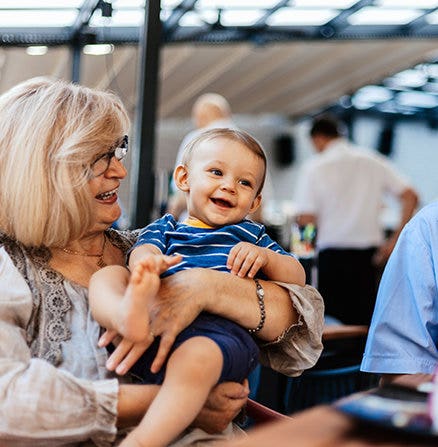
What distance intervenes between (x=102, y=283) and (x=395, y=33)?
8762 millimetres

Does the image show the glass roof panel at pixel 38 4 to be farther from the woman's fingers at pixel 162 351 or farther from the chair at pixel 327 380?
the woman's fingers at pixel 162 351

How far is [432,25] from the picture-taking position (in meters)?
9.73

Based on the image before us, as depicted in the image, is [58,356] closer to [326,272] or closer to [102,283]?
[102,283]

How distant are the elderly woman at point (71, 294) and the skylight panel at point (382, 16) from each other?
8055mm

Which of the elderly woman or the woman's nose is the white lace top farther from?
the woman's nose

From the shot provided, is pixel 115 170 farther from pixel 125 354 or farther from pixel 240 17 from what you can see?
pixel 240 17

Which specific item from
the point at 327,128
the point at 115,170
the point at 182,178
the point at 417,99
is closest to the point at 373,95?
the point at 417,99

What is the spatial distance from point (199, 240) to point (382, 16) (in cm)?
841

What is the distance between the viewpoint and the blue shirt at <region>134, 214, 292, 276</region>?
1.71 metres

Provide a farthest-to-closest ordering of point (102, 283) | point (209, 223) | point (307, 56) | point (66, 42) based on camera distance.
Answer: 1. point (307, 56)
2. point (66, 42)
3. point (209, 223)
4. point (102, 283)

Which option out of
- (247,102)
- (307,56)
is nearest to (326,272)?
(307,56)

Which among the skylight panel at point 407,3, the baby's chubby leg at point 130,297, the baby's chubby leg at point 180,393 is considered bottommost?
the baby's chubby leg at point 180,393

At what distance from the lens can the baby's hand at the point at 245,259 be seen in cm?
165

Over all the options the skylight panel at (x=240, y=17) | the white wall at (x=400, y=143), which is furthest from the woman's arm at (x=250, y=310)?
the white wall at (x=400, y=143)
